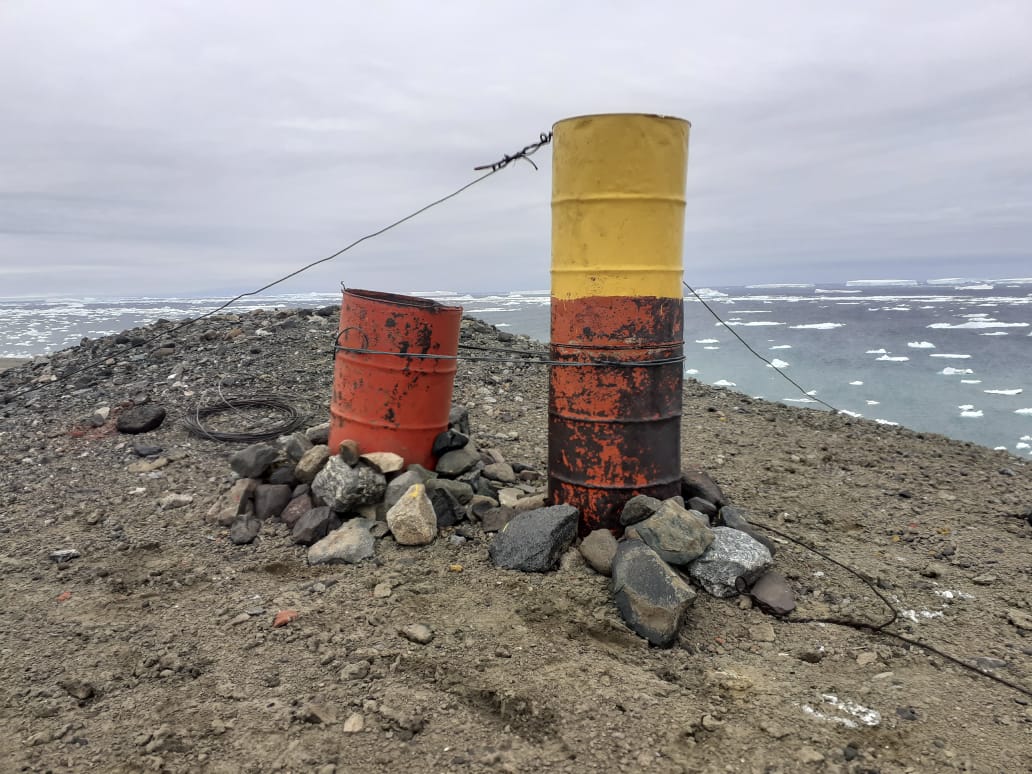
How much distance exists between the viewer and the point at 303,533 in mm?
4457

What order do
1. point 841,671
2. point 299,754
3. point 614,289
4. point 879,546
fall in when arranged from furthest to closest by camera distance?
point 879,546 → point 614,289 → point 841,671 → point 299,754

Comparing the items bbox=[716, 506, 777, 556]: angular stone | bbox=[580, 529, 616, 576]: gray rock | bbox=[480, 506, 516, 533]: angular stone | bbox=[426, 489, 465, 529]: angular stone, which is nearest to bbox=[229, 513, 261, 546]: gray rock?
bbox=[426, 489, 465, 529]: angular stone

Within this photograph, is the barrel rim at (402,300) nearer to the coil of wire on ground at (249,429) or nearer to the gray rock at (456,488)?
the gray rock at (456,488)

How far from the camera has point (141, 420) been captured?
6.86 m

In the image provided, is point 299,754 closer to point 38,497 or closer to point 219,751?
point 219,751

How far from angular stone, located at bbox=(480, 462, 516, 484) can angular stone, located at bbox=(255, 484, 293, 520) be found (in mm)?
1443

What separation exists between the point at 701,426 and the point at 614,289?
183 inches

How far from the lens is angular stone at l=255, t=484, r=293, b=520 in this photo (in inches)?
189

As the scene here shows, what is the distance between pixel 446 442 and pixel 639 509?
169 centimetres

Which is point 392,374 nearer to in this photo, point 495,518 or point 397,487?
point 397,487

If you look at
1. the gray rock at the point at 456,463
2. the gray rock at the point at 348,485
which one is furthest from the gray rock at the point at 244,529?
the gray rock at the point at 456,463

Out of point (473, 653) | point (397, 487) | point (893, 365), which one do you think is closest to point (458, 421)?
point (397, 487)

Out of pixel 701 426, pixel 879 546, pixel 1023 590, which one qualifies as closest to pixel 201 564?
pixel 879 546

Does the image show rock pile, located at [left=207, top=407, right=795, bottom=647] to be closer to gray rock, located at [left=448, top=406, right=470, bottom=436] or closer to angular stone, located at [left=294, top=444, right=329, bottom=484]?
angular stone, located at [left=294, top=444, right=329, bottom=484]
